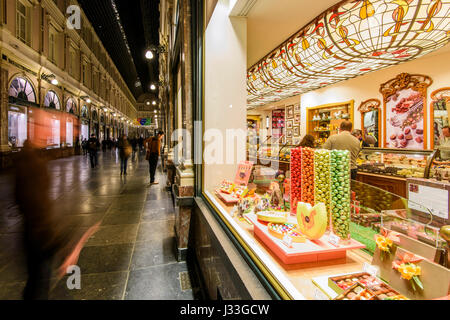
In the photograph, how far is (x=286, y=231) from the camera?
4.08 feet

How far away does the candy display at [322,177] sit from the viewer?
1.17 m

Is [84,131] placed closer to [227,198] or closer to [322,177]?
[227,198]

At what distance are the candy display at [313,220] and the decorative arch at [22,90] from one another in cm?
1445

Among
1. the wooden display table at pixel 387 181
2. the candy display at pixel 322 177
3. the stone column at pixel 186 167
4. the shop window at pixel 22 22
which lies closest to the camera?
the candy display at pixel 322 177

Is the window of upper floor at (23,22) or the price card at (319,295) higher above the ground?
the window of upper floor at (23,22)

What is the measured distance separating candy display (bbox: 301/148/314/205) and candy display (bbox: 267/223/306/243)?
0.58 feet

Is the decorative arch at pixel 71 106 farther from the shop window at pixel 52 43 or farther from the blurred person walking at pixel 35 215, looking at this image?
the blurred person walking at pixel 35 215

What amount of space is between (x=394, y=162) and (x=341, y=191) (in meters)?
3.39

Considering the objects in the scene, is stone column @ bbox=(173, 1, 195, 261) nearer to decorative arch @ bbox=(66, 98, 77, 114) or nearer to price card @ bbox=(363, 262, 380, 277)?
price card @ bbox=(363, 262, 380, 277)

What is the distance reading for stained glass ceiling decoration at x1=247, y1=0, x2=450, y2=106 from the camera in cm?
272

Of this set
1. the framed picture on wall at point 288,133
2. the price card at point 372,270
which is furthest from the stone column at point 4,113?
the price card at point 372,270

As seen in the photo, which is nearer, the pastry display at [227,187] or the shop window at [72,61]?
the pastry display at [227,187]
